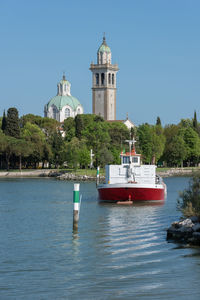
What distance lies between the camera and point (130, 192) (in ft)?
157

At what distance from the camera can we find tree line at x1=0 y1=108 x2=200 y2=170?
112m

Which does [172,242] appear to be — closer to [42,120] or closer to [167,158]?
[167,158]

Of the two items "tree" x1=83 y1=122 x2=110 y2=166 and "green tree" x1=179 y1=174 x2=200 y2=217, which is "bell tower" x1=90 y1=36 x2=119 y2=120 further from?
"green tree" x1=179 y1=174 x2=200 y2=217

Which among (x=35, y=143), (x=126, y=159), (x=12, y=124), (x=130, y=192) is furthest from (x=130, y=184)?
(x=12, y=124)

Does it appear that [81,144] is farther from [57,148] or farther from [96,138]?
[57,148]

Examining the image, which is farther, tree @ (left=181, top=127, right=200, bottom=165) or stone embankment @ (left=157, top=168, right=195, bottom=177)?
tree @ (left=181, top=127, right=200, bottom=165)

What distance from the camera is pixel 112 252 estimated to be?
2467cm

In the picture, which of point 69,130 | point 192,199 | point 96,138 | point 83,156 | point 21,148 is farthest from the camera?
point 69,130

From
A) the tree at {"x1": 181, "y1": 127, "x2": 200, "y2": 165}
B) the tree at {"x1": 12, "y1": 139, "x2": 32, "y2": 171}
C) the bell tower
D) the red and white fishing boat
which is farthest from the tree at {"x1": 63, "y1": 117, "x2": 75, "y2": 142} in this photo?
the red and white fishing boat

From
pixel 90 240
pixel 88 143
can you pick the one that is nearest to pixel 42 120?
pixel 88 143

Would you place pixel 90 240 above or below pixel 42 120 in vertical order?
below

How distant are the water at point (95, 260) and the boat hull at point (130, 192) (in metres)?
9.84

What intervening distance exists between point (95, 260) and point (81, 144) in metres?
89.7

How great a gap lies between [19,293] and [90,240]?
989 centimetres
